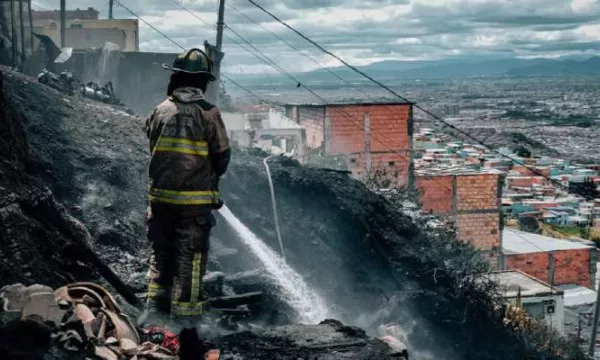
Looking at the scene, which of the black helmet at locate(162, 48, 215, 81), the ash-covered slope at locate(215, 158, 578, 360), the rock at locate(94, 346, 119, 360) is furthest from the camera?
the ash-covered slope at locate(215, 158, 578, 360)

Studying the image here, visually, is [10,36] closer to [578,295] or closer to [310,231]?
[310,231]

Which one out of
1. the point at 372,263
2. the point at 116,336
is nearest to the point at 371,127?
the point at 372,263

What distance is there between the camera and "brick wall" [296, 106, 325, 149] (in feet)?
81.7

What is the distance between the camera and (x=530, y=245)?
26.0 meters

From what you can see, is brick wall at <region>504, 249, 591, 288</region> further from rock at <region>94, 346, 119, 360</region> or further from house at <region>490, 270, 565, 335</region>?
rock at <region>94, 346, 119, 360</region>

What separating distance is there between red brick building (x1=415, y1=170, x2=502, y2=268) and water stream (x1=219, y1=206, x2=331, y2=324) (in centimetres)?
1401

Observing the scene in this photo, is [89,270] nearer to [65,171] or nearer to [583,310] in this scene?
[65,171]

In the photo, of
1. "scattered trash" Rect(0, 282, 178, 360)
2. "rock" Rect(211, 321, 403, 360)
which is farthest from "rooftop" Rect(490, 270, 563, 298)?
"scattered trash" Rect(0, 282, 178, 360)

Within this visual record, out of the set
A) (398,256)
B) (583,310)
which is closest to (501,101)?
(583,310)

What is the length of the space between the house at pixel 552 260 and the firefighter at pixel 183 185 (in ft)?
69.1

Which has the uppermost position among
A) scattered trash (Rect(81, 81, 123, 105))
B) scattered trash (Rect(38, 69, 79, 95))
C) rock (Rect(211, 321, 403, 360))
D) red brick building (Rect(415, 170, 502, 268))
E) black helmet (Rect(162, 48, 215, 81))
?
scattered trash (Rect(38, 69, 79, 95))

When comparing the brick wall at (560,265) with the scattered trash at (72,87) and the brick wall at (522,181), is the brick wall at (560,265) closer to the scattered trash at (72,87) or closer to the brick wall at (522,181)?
the scattered trash at (72,87)

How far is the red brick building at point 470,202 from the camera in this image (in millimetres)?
23406

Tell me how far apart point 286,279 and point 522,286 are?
11780 millimetres
